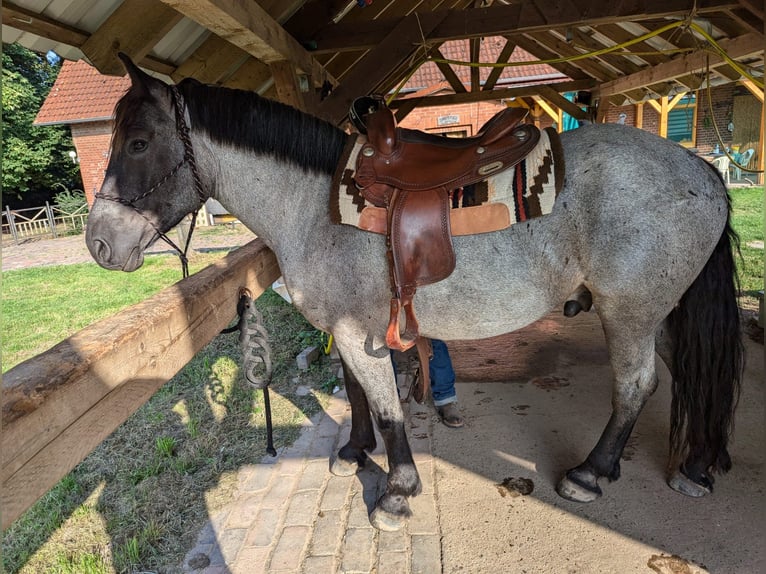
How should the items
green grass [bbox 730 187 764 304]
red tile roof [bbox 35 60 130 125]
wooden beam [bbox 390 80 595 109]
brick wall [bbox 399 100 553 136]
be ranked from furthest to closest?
red tile roof [bbox 35 60 130 125]
brick wall [bbox 399 100 553 136]
wooden beam [bbox 390 80 595 109]
green grass [bbox 730 187 764 304]

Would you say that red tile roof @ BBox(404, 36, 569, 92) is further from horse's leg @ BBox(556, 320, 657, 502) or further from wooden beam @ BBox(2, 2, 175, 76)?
horse's leg @ BBox(556, 320, 657, 502)

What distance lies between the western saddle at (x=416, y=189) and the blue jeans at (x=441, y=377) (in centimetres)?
106

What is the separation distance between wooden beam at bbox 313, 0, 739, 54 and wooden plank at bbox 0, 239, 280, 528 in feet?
10.1

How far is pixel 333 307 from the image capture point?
216 centimetres

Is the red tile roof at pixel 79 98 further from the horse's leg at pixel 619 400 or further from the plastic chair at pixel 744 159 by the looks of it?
the plastic chair at pixel 744 159

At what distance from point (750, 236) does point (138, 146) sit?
8786mm

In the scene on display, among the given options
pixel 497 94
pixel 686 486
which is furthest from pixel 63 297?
pixel 686 486

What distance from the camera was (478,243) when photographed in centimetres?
209

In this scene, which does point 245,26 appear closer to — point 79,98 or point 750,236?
point 750,236

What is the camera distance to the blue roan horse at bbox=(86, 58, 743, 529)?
77.2 inches

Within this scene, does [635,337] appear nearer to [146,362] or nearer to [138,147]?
[146,362]

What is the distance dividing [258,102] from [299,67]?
1607 mm

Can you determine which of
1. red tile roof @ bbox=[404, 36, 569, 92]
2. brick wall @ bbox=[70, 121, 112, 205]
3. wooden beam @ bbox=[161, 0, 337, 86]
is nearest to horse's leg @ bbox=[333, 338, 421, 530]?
wooden beam @ bbox=[161, 0, 337, 86]

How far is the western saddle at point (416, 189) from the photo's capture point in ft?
6.66
